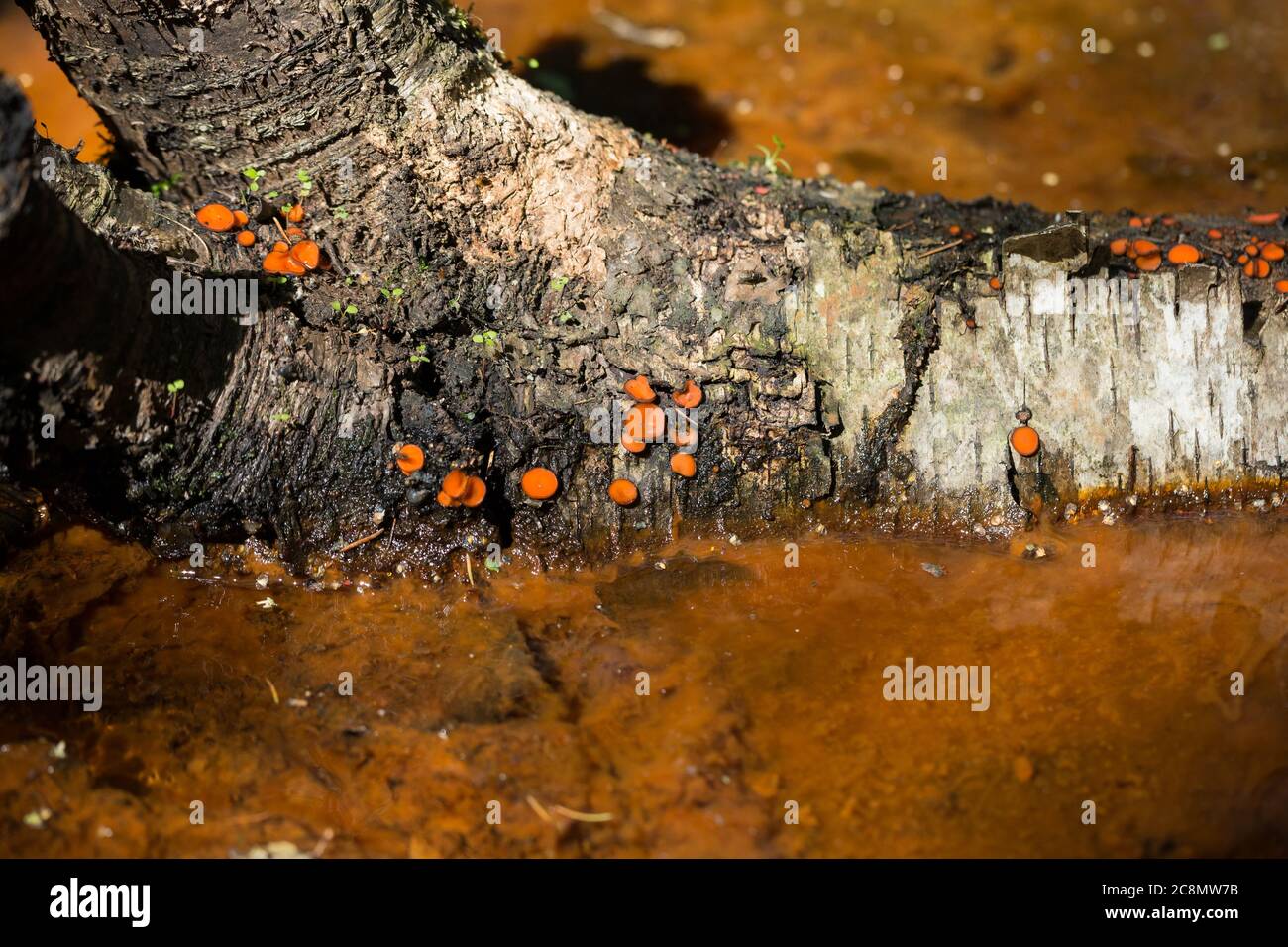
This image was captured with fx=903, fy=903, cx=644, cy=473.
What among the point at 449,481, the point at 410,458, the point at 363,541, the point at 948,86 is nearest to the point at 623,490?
the point at 449,481

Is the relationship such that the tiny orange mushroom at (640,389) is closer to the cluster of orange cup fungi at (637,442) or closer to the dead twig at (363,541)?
the cluster of orange cup fungi at (637,442)

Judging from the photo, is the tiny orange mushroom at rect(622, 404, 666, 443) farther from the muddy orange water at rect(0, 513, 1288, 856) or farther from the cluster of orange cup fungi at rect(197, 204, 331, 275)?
the cluster of orange cup fungi at rect(197, 204, 331, 275)

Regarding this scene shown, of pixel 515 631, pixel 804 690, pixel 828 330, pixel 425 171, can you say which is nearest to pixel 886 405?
pixel 828 330

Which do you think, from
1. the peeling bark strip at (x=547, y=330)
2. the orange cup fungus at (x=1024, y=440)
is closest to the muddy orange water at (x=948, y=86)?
the peeling bark strip at (x=547, y=330)

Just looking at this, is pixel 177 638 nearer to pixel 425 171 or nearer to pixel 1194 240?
pixel 425 171

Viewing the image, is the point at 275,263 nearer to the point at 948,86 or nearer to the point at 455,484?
the point at 455,484
